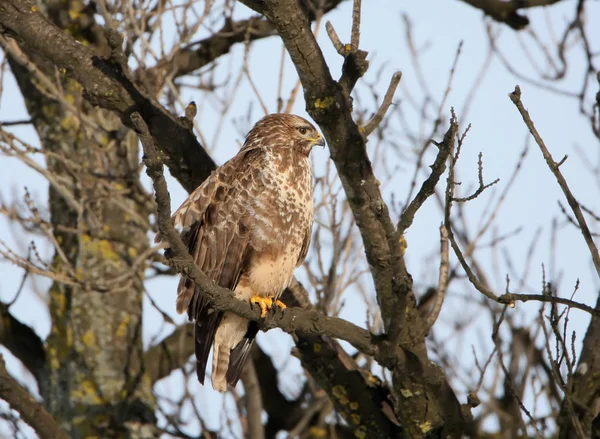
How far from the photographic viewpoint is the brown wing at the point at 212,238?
4512 millimetres

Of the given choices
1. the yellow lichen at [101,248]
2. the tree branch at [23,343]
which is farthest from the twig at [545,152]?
the yellow lichen at [101,248]

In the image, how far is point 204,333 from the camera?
459 centimetres

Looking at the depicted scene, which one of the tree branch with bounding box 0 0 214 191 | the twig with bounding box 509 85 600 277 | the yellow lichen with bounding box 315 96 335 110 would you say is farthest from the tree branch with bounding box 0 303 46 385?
the twig with bounding box 509 85 600 277

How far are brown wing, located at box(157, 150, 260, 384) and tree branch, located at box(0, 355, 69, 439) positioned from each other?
802mm

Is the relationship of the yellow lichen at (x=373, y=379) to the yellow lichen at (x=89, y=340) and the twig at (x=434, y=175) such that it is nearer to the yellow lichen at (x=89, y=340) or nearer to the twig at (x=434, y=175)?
the twig at (x=434, y=175)

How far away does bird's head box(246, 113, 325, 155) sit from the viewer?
505 cm

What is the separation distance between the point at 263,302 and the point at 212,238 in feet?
1.38

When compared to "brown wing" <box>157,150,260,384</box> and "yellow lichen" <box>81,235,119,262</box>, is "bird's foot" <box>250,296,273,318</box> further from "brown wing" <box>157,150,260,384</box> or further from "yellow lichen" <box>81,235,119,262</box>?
"yellow lichen" <box>81,235,119,262</box>

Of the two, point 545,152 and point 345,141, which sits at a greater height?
point 345,141

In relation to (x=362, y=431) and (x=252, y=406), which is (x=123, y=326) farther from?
(x=362, y=431)

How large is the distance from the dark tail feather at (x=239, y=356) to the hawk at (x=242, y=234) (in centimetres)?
1

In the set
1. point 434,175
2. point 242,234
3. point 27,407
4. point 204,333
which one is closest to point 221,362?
point 204,333

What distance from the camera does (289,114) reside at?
526 centimetres

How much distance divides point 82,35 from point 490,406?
4044 mm
